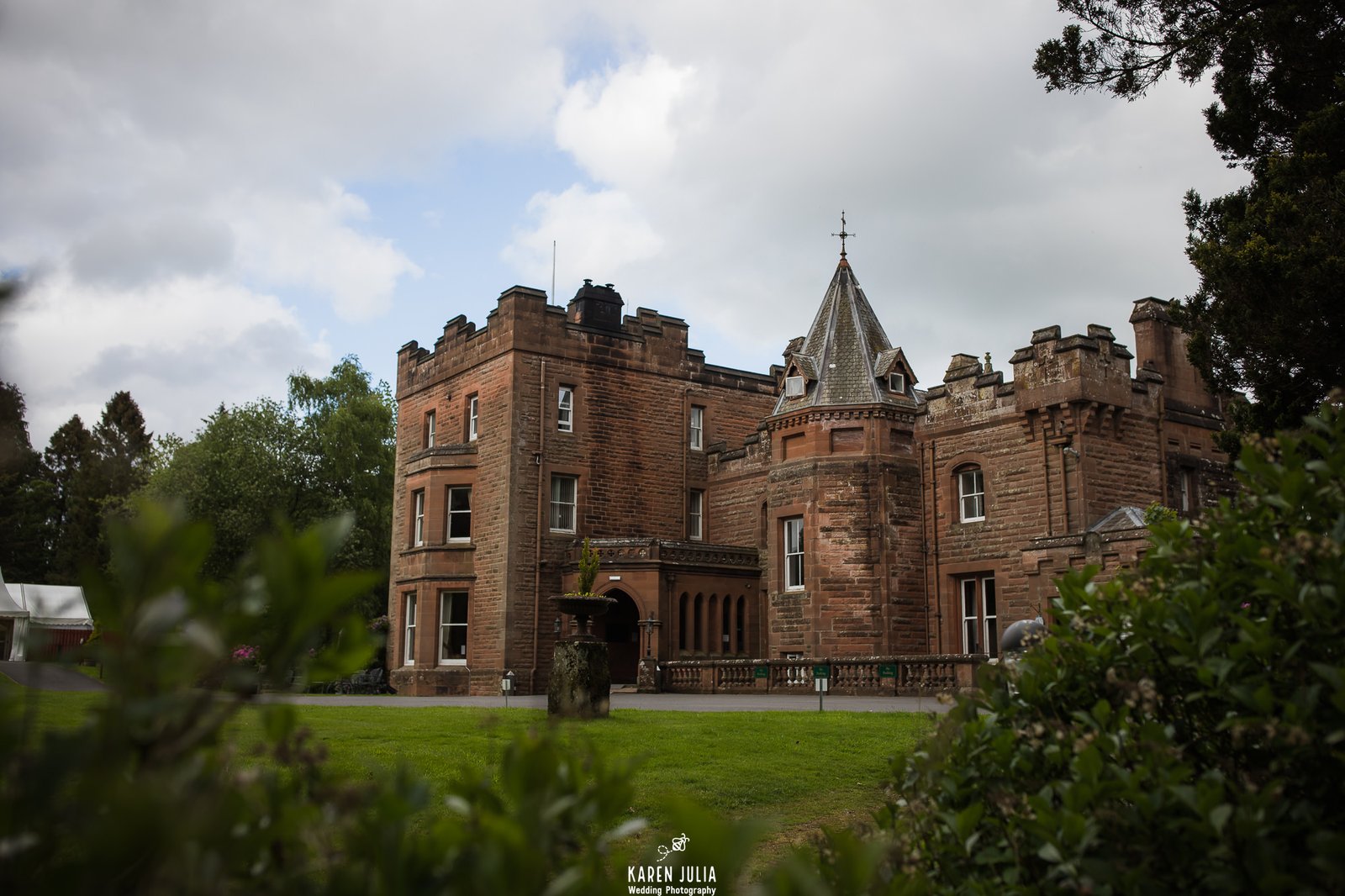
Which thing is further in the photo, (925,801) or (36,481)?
(36,481)

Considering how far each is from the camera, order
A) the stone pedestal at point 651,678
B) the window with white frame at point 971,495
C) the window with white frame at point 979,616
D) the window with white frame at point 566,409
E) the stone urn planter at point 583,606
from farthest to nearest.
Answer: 1. the window with white frame at point 566,409
2. the window with white frame at point 971,495
3. the window with white frame at point 979,616
4. the stone pedestal at point 651,678
5. the stone urn planter at point 583,606

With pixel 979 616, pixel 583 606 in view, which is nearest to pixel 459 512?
pixel 979 616

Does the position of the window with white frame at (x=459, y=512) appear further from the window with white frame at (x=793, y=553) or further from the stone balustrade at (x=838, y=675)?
the window with white frame at (x=793, y=553)

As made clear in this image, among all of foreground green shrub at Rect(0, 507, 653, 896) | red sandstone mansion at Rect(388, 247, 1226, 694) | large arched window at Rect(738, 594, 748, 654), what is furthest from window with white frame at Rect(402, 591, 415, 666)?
foreground green shrub at Rect(0, 507, 653, 896)

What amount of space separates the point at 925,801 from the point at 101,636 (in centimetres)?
278

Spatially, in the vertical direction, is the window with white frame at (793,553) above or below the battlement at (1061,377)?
below

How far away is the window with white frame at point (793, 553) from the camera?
28.7 metres

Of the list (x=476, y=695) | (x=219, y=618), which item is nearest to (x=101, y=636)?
(x=219, y=618)

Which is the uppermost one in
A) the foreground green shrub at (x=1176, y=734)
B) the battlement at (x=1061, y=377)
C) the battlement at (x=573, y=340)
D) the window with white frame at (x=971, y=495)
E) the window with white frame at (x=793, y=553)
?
the battlement at (x=573, y=340)

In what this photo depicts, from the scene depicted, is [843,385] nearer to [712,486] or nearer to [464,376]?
[712,486]

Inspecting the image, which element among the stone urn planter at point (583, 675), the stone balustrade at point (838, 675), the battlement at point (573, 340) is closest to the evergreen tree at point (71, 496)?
the battlement at point (573, 340)

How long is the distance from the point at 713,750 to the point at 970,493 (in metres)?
17.6

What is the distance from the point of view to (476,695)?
1190 inches

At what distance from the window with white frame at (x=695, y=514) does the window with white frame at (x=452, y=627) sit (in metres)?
7.17
